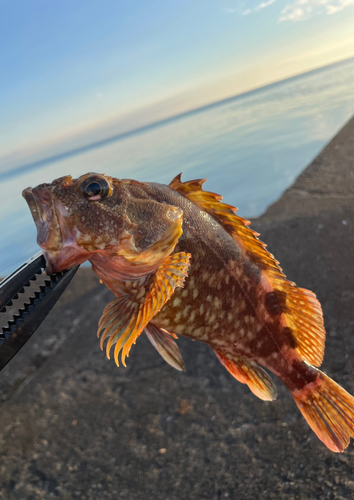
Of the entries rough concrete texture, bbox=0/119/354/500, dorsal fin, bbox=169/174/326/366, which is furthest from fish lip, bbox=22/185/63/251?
rough concrete texture, bbox=0/119/354/500

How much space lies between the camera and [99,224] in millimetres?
1644

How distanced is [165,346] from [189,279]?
0.45m

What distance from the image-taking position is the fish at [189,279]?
161 centimetres

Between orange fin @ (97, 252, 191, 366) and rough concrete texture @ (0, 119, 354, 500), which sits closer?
orange fin @ (97, 252, 191, 366)

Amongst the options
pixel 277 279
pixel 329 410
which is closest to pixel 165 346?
pixel 277 279

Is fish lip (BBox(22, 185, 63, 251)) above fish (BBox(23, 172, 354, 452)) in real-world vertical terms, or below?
above

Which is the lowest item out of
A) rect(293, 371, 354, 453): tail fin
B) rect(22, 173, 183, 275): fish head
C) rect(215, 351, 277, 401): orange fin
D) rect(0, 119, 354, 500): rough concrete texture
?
rect(0, 119, 354, 500): rough concrete texture

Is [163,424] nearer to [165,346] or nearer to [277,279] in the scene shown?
[165,346]

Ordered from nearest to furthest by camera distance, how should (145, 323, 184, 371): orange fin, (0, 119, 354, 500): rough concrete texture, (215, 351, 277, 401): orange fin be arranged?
(145, 323, 184, 371): orange fin, (215, 351, 277, 401): orange fin, (0, 119, 354, 500): rough concrete texture

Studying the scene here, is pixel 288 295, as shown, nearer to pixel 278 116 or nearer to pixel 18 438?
pixel 18 438

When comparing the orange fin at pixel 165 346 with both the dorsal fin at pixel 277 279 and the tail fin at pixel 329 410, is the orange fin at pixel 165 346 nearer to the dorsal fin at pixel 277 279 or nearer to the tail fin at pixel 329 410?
the dorsal fin at pixel 277 279

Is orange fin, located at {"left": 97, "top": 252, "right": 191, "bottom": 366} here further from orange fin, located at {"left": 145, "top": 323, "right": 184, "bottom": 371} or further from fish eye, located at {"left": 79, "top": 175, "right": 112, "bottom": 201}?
fish eye, located at {"left": 79, "top": 175, "right": 112, "bottom": 201}

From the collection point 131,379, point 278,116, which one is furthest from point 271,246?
point 278,116

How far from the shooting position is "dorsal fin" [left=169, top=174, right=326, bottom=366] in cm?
197
